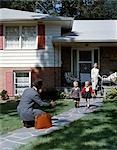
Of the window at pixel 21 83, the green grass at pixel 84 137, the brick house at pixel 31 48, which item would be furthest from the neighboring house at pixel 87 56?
the green grass at pixel 84 137

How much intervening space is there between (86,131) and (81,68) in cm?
1315

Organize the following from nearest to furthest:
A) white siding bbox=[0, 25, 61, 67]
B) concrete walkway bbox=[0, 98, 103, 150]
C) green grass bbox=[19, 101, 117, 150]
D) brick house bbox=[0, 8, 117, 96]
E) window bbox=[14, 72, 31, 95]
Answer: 1. green grass bbox=[19, 101, 117, 150]
2. concrete walkway bbox=[0, 98, 103, 150]
3. brick house bbox=[0, 8, 117, 96]
4. white siding bbox=[0, 25, 61, 67]
5. window bbox=[14, 72, 31, 95]

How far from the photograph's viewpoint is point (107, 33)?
23031mm

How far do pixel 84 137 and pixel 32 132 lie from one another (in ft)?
5.35

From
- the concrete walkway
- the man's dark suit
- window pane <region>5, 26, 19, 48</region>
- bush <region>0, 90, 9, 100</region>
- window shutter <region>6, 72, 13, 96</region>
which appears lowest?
bush <region>0, 90, 9, 100</region>

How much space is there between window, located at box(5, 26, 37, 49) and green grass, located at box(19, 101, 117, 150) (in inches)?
408

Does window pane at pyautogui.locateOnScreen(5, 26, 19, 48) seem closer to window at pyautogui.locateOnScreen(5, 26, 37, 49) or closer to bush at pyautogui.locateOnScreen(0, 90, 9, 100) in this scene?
window at pyautogui.locateOnScreen(5, 26, 37, 49)

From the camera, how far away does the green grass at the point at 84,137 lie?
344 inches

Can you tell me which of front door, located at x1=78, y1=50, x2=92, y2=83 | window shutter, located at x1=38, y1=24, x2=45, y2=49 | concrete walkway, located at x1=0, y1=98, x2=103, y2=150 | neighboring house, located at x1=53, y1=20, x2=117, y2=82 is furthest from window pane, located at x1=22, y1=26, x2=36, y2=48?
concrete walkway, located at x1=0, y1=98, x2=103, y2=150

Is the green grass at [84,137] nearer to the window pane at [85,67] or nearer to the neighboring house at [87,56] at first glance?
the neighboring house at [87,56]

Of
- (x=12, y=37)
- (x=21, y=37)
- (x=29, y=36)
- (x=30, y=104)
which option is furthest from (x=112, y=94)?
(x=30, y=104)

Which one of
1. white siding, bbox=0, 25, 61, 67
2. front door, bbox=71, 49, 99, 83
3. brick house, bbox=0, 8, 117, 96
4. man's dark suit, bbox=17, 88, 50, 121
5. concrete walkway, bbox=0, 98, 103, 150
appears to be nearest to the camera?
concrete walkway, bbox=0, 98, 103, 150

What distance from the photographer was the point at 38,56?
21969 mm

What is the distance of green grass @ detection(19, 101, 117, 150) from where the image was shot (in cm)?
873
